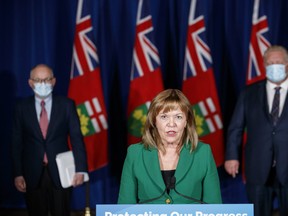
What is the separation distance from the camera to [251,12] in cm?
619

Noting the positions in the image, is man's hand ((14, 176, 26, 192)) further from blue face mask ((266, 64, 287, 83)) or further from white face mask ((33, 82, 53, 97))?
blue face mask ((266, 64, 287, 83))

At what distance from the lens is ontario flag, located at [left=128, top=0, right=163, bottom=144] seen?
606 cm

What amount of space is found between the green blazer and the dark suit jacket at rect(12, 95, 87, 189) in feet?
6.91

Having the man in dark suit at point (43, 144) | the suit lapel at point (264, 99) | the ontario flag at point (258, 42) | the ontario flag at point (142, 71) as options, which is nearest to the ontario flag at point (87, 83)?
the ontario flag at point (142, 71)

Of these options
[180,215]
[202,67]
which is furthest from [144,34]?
[180,215]

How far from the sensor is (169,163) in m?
2.55

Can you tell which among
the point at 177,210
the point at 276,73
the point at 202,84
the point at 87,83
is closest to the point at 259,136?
the point at 276,73

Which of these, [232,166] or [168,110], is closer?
[168,110]

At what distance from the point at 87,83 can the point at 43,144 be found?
161 cm

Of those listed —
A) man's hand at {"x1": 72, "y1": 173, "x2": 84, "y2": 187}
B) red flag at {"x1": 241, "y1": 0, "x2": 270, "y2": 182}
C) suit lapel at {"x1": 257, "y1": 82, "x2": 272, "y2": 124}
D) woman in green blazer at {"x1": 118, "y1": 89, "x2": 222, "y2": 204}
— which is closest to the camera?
woman in green blazer at {"x1": 118, "y1": 89, "x2": 222, "y2": 204}

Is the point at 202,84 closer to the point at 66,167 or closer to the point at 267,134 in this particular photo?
the point at 267,134

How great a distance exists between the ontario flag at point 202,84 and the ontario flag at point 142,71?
0.32 m

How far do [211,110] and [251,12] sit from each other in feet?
3.58

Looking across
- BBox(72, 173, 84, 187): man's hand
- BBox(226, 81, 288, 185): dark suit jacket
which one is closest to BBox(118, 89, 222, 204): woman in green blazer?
BBox(226, 81, 288, 185): dark suit jacket
